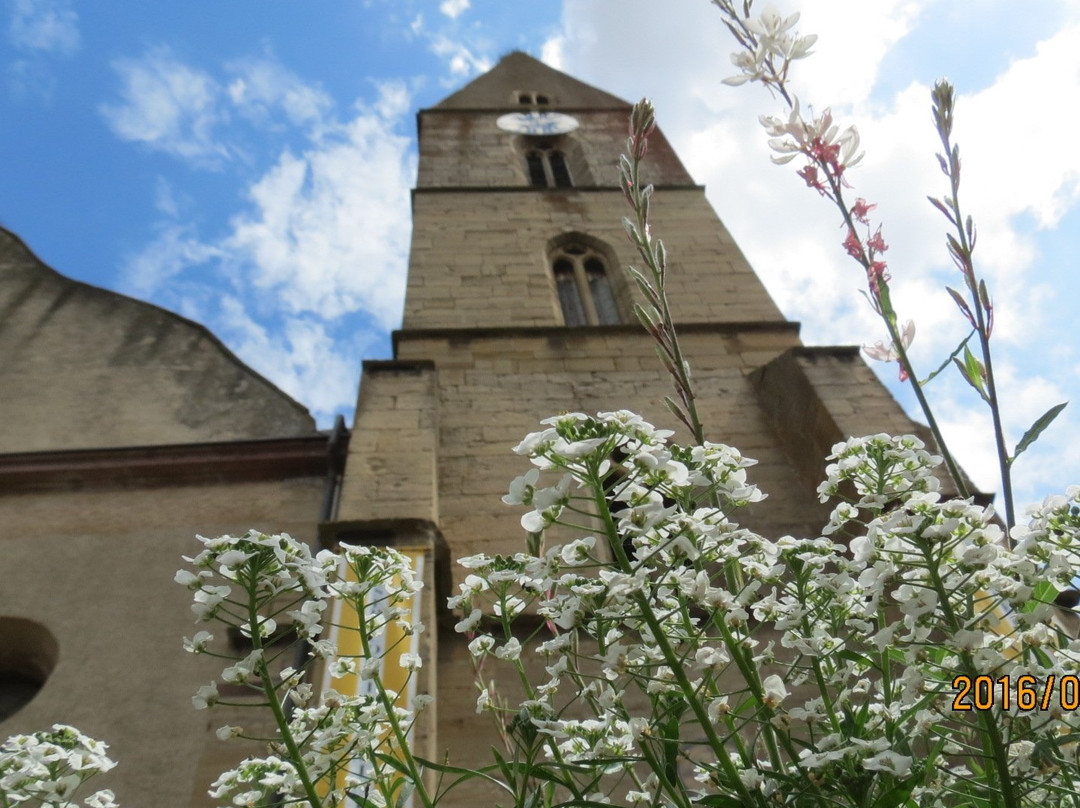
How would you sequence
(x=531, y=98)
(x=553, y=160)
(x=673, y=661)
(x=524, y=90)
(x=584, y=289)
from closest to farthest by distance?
(x=673, y=661), (x=584, y=289), (x=553, y=160), (x=531, y=98), (x=524, y=90)

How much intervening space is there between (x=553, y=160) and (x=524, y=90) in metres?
3.89

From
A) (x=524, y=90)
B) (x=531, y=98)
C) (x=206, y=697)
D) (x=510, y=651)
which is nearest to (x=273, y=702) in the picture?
(x=206, y=697)

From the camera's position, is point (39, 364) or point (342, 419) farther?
point (39, 364)

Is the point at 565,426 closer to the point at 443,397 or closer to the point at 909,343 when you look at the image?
the point at 909,343

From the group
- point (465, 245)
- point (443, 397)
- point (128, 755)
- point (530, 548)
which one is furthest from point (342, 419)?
point (530, 548)

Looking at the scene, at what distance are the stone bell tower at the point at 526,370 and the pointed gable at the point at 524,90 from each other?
3625 mm

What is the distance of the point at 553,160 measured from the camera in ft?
46.7

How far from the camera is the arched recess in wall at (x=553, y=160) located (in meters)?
13.4

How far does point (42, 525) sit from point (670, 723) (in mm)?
6306

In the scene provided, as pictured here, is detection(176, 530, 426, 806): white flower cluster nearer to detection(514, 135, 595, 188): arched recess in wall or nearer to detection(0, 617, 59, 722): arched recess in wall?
detection(0, 617, 59, 722): arched recess in wall

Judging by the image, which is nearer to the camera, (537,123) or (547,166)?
(547,166)

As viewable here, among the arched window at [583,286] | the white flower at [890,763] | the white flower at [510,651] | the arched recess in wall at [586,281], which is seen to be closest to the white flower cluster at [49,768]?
the white flower at [510,651]

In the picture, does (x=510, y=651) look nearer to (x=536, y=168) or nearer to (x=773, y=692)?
(x=773, y=692)

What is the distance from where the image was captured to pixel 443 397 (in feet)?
23.2
